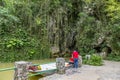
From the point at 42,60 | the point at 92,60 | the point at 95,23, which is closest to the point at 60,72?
the point at 92,60

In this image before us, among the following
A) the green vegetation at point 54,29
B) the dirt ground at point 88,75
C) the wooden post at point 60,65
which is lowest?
the dirt ground at point 88,75

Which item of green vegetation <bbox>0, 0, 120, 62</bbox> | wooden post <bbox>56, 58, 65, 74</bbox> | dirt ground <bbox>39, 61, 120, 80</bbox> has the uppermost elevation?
green vegetation <bbox>0, 0, 120, 62</bbox>

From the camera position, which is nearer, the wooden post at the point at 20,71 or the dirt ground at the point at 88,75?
the wooden post at the point at 20,71

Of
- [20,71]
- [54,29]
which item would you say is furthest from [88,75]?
[54,29]

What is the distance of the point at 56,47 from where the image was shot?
20.9 m

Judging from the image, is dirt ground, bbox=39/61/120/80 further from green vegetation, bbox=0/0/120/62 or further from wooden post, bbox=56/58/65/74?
green vegetation, bbox=0/0/120/62

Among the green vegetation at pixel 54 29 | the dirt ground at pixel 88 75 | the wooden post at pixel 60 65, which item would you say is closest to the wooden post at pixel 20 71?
the dirt ground at pixel 88 75

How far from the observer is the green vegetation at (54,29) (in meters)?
19.2

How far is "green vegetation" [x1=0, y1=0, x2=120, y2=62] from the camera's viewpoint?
1917cm

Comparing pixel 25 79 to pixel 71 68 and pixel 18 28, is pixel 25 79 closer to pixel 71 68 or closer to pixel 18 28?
pixel 71 68

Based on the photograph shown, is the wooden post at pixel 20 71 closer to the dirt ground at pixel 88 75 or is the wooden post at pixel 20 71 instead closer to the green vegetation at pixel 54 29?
the dirt ground at pixel 88 75

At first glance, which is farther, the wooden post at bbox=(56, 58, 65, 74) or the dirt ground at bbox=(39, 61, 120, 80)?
the wooden post at bbox=(56, 58, 65, 74)

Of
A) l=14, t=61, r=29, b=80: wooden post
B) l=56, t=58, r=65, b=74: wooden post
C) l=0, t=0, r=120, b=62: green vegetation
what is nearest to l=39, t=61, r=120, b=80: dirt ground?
l=56, t=58, r=65, b=74: wooden post

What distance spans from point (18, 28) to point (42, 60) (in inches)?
158
